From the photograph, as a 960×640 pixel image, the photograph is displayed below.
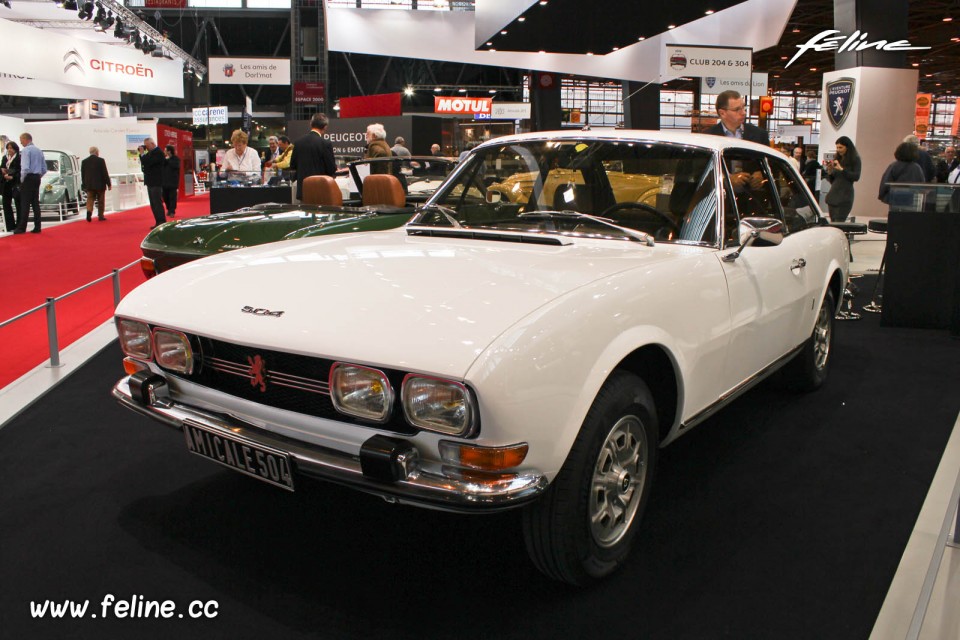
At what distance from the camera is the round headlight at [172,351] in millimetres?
2523

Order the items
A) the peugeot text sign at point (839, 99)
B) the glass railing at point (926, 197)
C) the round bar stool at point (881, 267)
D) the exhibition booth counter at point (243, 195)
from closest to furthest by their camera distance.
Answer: the glass railing at point (926, 197) < the round bar stool at point (881, 267) < the exhibition booth counter at point (243, 195) < the peugeot text sign at point (839, 99)

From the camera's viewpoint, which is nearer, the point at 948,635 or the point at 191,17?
the point at 948,635

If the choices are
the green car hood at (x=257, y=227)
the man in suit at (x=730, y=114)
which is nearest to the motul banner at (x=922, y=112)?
the man in suit at (x=730, y=114)

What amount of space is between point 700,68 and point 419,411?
10361 millimetres

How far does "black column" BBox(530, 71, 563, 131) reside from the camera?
24.4 meters

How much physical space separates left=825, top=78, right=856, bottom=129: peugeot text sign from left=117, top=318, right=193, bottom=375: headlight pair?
15.3 metres

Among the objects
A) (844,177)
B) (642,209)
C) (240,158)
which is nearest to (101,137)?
(240,158)

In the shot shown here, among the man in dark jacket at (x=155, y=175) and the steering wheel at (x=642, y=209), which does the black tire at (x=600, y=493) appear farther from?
the man in dark jacket at (x=155, y=175)

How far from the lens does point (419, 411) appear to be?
6.57ft

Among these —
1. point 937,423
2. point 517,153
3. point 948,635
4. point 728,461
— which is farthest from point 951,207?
point 948,635

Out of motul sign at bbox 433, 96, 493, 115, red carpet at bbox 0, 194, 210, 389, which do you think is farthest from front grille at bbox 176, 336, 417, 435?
motul sign at bbox 433, 96, 493, 115

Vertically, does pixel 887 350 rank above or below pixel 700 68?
below

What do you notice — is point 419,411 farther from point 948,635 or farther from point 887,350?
point 887,350

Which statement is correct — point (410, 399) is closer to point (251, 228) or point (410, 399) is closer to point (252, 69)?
point (251, 228)
